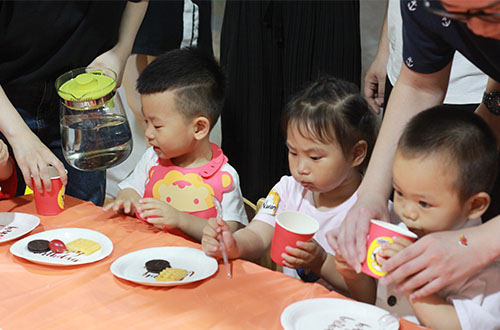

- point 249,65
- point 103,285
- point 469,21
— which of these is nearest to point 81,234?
point 103,285

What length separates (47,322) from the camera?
4.00ft

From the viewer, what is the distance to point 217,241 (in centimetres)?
151

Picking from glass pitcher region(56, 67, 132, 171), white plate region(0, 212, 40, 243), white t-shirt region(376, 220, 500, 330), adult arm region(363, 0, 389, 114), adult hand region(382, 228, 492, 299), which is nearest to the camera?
adult hand region(382, 228, 492, 299)

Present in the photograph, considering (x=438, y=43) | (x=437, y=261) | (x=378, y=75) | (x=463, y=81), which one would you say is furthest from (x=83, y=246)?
(x=378, y=75)

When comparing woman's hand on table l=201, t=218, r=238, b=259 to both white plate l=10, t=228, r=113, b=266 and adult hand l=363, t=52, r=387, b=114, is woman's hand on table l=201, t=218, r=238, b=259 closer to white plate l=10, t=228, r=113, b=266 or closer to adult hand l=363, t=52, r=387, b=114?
white plate l=10, t=228, r=113, b=266

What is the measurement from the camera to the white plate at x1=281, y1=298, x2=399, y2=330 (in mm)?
1182

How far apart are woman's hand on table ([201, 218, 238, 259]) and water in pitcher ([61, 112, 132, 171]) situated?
1.42ft

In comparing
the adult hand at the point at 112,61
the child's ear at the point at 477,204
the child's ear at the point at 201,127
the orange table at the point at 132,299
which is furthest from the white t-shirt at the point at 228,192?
the child's ear at the point at 477,204

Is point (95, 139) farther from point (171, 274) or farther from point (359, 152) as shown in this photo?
point (359, 152)

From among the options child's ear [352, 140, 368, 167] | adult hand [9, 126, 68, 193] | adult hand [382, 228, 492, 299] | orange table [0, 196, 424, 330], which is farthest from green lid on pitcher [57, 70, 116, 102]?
adult hand [382, 228, 492, 299]

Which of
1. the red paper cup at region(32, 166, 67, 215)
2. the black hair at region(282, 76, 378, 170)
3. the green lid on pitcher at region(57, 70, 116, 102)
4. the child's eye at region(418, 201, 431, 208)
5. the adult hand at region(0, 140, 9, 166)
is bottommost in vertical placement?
the red paper cup at region(32, 166, 67, 215)

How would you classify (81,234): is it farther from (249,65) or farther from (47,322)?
(249,65)

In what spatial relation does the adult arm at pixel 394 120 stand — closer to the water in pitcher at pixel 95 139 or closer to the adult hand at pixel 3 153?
the water in pitcher at pixel 95 139

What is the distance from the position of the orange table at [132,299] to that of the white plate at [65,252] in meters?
0.02
